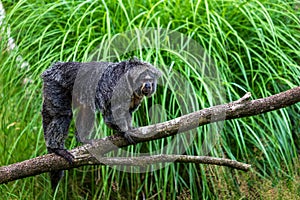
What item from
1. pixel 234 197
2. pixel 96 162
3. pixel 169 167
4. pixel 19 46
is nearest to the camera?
pixel 96 162

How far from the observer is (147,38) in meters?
3.63

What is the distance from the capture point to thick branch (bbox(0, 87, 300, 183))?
232 cm

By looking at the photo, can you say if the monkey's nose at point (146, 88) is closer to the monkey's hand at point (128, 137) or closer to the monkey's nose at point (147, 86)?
the monkey's nose at point (147, 86)

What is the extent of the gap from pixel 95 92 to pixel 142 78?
0.28 metres

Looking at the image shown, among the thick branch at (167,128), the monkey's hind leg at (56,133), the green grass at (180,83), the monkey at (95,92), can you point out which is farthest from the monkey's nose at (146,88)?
the green grass at (180,83)

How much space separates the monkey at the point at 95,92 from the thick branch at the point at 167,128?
2.4 inches

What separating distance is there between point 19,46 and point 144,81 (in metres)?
1.60

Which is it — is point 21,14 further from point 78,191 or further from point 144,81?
point 144,81

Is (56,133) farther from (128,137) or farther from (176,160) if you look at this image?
(176,160)

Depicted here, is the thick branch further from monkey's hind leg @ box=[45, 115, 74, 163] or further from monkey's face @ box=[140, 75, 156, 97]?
monkey's face @ box=[140, 75, 156, 97]

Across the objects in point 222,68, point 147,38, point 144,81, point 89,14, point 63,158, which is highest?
point 89,14

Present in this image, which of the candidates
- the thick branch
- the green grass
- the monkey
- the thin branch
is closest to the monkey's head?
the monkey

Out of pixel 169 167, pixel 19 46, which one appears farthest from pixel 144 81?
pixel 19 46

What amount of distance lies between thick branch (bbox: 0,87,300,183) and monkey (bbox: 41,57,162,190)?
0.06 meters
